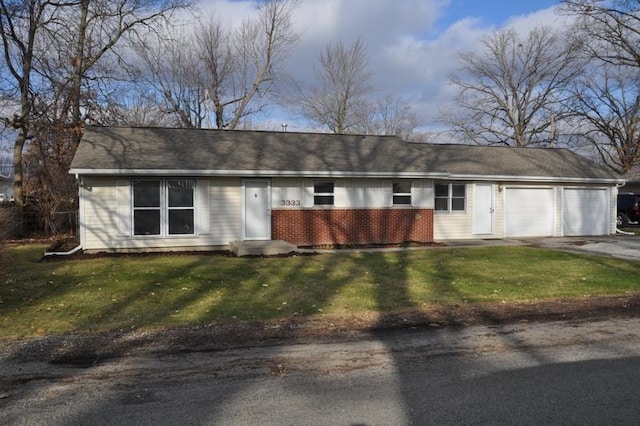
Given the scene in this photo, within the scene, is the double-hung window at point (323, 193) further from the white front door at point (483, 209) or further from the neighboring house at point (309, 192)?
the white front door at point (483, 209)

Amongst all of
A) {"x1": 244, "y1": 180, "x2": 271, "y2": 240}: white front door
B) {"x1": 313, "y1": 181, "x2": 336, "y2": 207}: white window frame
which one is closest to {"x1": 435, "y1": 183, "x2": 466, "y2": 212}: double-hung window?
{"x1": 313, "y1": 181, "x2": 336, "y2": 207}: white window frame

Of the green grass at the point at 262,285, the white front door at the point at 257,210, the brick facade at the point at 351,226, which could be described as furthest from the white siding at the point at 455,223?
the white front door at the point at 257,210

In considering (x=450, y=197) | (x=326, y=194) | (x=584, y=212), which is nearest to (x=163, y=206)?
(x=326, y=194)

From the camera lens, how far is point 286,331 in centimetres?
729

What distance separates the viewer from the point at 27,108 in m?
22.9

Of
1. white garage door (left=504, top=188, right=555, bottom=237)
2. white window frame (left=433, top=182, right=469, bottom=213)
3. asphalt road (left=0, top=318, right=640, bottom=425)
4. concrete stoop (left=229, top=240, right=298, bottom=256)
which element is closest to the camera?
asphalt road (left=0, top=318, right=640, bottom=425)

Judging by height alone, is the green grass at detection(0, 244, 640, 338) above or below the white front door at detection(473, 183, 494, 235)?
below

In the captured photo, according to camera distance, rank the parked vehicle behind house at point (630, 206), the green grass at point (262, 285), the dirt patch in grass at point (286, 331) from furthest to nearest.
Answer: the parked vehicle behind house at point (630, 206) → the green grass at point (262, 285) → the dirt patch in grass at point (286, 331)

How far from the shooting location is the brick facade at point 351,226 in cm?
1727

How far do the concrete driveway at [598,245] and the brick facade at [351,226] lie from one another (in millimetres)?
3987

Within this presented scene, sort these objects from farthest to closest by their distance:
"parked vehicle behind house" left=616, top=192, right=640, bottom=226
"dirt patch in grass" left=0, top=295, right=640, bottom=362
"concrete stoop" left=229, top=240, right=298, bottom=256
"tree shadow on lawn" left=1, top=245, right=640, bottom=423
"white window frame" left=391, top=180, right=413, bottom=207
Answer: "parked vehicle behind house" left=616, top=192, right=640, bottom=226
"white window frame" left=391, top=180, right=413, bottom=207
"concrete stoop" left=229, top=240, right=298, bottom=256
"dirt patch in grass" left=0, top=295, right=640, bottom=362
"tree shadow on lawn" left=1, top=245, right=640, bottom=423

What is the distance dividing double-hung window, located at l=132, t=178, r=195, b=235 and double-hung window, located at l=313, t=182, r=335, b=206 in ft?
13.1

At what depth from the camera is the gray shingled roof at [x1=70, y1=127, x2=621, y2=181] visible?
16062 millimetres

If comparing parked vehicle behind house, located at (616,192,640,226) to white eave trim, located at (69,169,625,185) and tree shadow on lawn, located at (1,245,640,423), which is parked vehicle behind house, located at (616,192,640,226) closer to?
white eave trim, located at (69,169,625,185)
